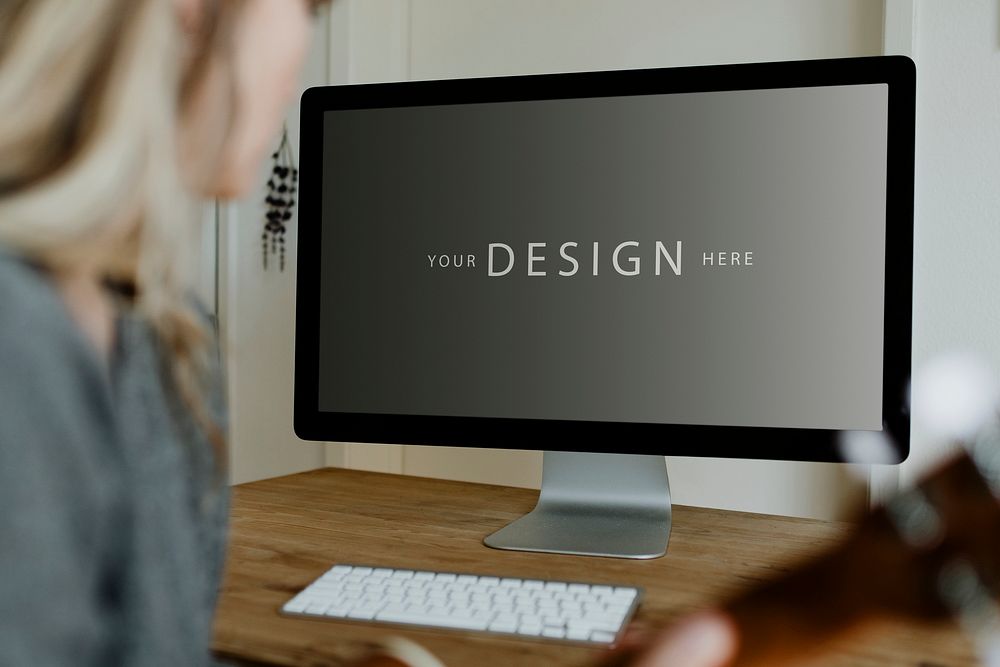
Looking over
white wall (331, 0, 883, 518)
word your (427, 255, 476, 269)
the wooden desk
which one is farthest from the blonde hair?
white wall (331, 0, 883, 518)

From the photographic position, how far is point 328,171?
998 mm

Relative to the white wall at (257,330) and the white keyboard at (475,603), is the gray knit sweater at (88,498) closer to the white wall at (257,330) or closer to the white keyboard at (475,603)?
the white keyboard at (475,603)

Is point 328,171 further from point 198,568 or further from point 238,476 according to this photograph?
point 238,476

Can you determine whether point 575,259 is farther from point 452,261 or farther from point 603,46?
point 603,46

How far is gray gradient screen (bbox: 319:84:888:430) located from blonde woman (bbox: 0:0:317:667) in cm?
42

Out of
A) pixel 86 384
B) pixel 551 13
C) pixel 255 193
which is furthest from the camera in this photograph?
pixel 255 193

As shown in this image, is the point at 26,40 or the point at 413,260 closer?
the point at 26,40

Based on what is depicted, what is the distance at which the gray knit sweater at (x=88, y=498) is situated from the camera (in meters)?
0.39

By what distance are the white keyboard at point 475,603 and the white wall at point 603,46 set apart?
57cm

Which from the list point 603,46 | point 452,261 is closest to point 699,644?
point 452,261

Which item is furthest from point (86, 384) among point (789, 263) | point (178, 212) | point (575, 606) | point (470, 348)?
point (789, 263)

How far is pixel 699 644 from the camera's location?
44 centimetres

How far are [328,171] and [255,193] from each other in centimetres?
62

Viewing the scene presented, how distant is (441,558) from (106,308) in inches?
18.1
